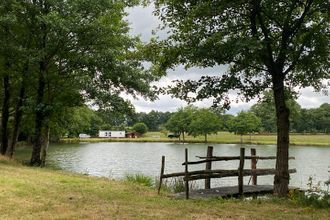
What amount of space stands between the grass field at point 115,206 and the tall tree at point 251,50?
8.18ft

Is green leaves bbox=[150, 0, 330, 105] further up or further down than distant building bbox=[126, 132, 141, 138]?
further up

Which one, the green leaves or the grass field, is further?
the green leaves

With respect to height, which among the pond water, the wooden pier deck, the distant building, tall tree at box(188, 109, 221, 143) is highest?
tall tree at box(188, 109, 221, 143)

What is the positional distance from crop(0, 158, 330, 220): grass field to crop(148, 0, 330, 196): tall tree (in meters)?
2.49

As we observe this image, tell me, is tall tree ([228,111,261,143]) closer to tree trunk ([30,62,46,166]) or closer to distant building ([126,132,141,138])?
distant building ([126,132,141,138])

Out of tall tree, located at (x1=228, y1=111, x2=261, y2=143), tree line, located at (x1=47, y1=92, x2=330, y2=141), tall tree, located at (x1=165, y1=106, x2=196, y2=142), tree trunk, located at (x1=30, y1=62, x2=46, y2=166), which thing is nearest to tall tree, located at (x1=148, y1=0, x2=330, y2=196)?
tree trunk, located at (x1=30, y1=62, x2=46, y2=166)

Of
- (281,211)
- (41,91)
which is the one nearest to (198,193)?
(281,211)

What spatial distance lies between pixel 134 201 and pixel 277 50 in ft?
21.0

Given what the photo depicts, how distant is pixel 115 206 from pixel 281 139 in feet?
18.4

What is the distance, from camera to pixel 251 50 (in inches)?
453

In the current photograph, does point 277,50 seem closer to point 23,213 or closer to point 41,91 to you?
point 23,213

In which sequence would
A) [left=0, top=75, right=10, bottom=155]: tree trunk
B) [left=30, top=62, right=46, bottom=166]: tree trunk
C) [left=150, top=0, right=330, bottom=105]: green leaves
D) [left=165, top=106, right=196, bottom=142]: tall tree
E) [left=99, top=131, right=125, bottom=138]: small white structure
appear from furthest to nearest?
[left=99, top=131, right=125, bottom=138]: small white structure < [left=165, top=106, right=196, bottom=142]: tall tree < [left=0, top=75, right=10, bottom=155]: tree trunk < [left=30, top=62, right=46, bottom=166]: tree trunk < [left=150, top=0, right=330, bottom=105]: green leaves

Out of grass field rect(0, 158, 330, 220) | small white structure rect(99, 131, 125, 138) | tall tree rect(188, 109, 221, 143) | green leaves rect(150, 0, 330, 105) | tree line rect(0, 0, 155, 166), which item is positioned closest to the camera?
grass field rect(0, 158, 330, 220)

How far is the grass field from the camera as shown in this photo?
9.41 m
